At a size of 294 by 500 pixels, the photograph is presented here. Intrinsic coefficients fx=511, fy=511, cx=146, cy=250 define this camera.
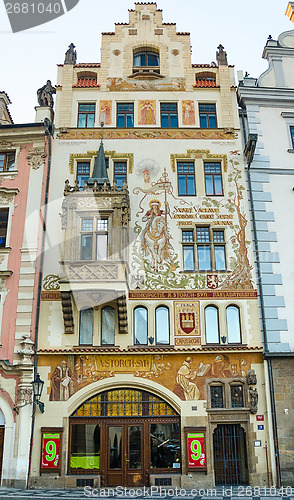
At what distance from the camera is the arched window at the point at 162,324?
815 inches

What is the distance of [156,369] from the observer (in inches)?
791

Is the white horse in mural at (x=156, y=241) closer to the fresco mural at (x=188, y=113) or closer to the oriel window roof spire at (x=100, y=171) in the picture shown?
the oriel window roof spire at (x=100, y=171)

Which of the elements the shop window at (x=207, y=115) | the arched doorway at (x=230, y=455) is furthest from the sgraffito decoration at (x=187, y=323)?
the shop window at (x=207, y=115)

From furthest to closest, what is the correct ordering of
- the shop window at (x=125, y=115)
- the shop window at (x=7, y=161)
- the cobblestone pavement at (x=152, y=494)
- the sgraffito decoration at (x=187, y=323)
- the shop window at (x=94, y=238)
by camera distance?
1. the shop window at (x=125, y=115)
2. the shop window at (x=7, y=161)
3. the shop window at (x=94, y=238)
4. the sgraffito decoration at (x=187, y=323)
5. the cobblestone pavement at (x=152, y=494)

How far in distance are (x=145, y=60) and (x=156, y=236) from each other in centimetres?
993

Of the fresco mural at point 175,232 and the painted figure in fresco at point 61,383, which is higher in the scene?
the fresco mural at point 175,232

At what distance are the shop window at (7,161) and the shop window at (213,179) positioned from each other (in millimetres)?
8920

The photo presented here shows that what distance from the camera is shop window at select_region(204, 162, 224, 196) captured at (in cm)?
2308

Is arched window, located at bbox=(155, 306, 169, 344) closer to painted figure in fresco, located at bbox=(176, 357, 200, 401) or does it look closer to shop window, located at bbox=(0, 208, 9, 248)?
painted figure in fresco, located at bbox=(176, 357, 200, 401)

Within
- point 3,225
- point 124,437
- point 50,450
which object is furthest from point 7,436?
point 3,225

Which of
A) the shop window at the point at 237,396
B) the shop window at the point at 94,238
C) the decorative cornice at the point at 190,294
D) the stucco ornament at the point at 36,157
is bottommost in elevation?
the shop window at the point at 237,396

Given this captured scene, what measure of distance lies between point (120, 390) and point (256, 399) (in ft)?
17.3

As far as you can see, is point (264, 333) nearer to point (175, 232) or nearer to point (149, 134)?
point (175, 232)

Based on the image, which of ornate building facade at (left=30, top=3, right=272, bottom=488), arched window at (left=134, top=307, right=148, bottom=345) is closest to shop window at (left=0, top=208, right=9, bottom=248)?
ornate building facade at (left=30, top=3, right=272, bottom=488)
